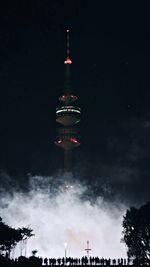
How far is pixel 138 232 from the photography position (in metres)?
59.4

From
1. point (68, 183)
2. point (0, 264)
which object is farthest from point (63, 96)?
point (0, 264)

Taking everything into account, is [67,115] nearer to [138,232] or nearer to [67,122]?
[67,122]

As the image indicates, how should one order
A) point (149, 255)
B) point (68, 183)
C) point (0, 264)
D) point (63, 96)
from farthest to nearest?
point (63, 96)
point (68, 183)
point (149, 255)
point (0, 264)

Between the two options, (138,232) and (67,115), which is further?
(67,115)

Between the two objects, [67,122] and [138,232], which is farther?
[67,122]

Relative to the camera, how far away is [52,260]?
47.2 metres

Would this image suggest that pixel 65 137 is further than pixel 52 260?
Yes

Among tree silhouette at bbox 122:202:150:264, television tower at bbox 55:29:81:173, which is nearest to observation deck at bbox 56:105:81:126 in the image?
television tower at bbox 55:29:81:173

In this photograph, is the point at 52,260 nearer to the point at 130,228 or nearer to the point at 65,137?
the point at 130,228

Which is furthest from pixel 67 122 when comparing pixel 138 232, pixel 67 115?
pixel 138 232

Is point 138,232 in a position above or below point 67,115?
below

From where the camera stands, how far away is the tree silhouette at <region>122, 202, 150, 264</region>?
5694cm

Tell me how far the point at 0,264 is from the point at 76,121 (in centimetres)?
12307

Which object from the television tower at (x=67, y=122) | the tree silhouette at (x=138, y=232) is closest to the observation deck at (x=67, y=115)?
the television tower at (x=67, y=122)
